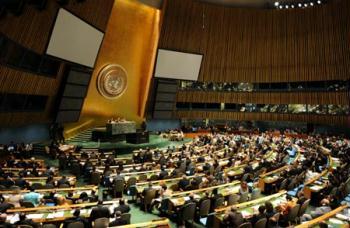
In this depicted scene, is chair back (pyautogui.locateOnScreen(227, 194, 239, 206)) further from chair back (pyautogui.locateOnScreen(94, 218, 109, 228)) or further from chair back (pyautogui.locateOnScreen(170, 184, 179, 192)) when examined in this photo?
chair back (pyautogui.locateOnScreen(94, 218, 109, 228))

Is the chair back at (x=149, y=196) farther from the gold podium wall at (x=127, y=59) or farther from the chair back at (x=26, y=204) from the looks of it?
the gold podium wall at (x=127, y=59)

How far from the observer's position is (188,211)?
27.9ft

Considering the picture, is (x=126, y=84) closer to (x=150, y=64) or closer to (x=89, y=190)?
(x=150, y=64)

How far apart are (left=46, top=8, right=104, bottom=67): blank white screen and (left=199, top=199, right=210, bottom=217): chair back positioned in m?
11.9

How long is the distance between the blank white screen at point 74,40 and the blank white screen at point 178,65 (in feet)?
22.0

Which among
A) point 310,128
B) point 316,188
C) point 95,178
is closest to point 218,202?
point 316,188

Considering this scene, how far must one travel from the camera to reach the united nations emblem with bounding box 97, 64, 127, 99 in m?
→ 25.1

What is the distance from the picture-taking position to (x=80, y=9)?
60.4 feet

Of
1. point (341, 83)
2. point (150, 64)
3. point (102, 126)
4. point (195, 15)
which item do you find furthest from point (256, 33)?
point (102, 126)

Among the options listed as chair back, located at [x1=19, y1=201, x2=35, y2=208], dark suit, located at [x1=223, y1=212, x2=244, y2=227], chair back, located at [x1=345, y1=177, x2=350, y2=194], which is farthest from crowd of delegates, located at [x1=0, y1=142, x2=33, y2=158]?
chair back, located at [x1=345, y1=177, x2=350, y2=194]

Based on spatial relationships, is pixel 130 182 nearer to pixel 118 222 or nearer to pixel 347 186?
pixel 118 222

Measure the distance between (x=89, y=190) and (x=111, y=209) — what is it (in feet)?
6.54

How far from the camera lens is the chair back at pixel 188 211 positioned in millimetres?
8414

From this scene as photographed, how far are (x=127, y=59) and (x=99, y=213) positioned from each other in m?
20.3
